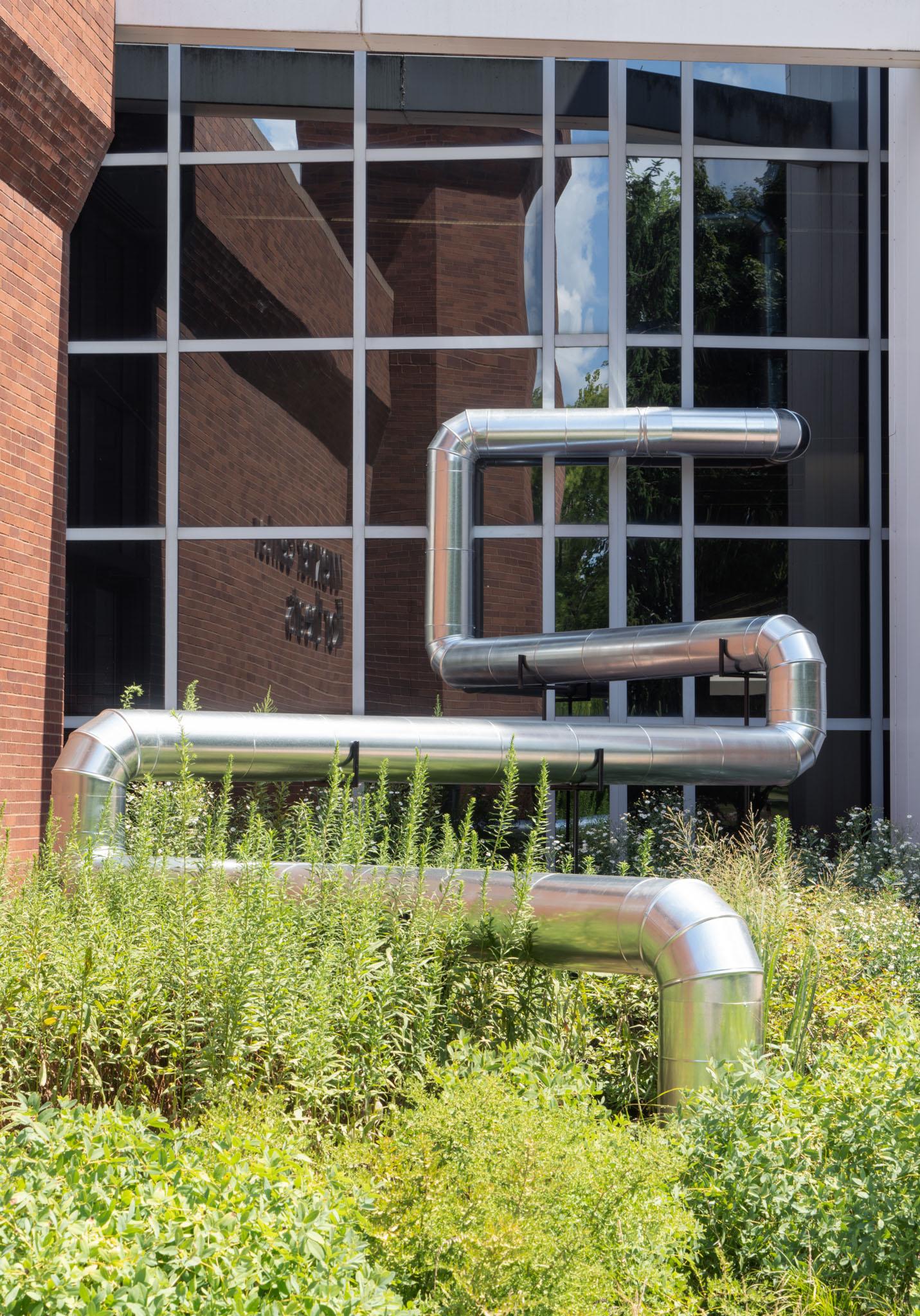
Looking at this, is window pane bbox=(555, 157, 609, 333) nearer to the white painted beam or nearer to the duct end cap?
the white painted beam

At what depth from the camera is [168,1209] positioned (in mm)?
2316

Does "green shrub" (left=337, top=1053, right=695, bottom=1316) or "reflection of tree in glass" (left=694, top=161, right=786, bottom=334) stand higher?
"reflection of tree in glass" (left=694, top=161, right=786, bottom=334)

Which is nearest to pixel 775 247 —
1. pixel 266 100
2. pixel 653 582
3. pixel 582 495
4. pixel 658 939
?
pixel 582 495

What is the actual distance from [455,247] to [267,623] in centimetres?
348

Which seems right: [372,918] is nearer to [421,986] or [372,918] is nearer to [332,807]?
[421,986]

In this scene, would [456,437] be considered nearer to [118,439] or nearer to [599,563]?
[599,563]

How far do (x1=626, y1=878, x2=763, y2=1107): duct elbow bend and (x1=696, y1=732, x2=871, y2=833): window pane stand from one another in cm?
560

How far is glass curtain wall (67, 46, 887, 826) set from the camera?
9805 millimetres

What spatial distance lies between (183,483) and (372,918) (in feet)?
22.3

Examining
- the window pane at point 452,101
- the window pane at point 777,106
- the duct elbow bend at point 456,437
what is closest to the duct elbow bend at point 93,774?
the duct elbow bend at point 456,437

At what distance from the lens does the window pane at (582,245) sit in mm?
9930

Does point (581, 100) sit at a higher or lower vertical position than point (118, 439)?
higher

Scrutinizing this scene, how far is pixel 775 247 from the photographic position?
1007 cm

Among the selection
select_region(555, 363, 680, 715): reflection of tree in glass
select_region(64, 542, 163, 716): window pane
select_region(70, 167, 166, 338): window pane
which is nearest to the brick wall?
select_region(64, 542, 163, 716): window pane
